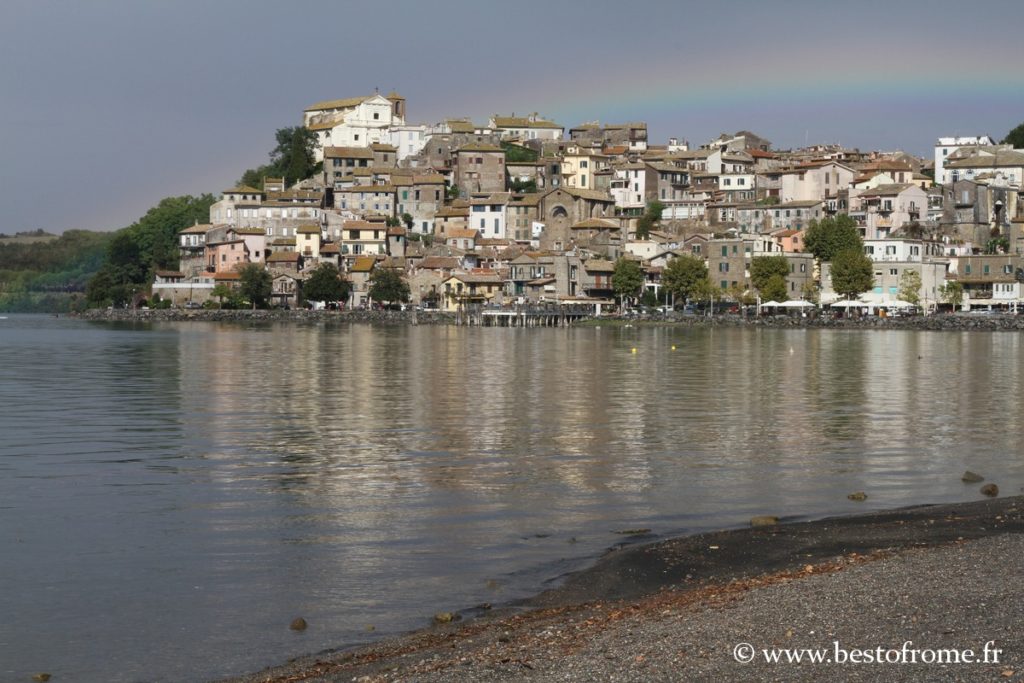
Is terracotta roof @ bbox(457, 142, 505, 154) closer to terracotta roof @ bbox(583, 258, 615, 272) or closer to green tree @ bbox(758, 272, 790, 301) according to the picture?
terracotta roof @ bbox(583, 258, 615, 272)

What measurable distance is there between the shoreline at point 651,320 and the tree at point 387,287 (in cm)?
146

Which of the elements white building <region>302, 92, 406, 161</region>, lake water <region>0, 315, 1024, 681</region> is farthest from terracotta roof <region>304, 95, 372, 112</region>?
lake water <region>0, 315, 1024, 681</region>

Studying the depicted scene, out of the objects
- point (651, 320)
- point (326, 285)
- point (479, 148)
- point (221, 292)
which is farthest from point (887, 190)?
point (221, 292)

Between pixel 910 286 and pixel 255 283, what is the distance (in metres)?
61.2

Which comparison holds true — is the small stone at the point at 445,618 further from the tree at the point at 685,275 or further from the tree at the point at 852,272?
the tree at the point at 685,275

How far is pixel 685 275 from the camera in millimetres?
109188

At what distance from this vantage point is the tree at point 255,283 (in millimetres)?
120500

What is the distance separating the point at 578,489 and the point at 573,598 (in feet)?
23.5

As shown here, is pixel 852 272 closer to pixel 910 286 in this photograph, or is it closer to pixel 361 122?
pixel 910 286

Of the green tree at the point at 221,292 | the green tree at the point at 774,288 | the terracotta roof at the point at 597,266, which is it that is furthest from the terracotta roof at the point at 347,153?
the green tree at the point at 774,288

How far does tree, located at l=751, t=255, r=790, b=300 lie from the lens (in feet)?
350

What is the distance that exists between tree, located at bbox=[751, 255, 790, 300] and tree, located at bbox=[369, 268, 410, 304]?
3326 cm

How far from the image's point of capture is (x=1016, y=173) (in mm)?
119375

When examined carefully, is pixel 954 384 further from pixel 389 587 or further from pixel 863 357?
pixel 389 587
